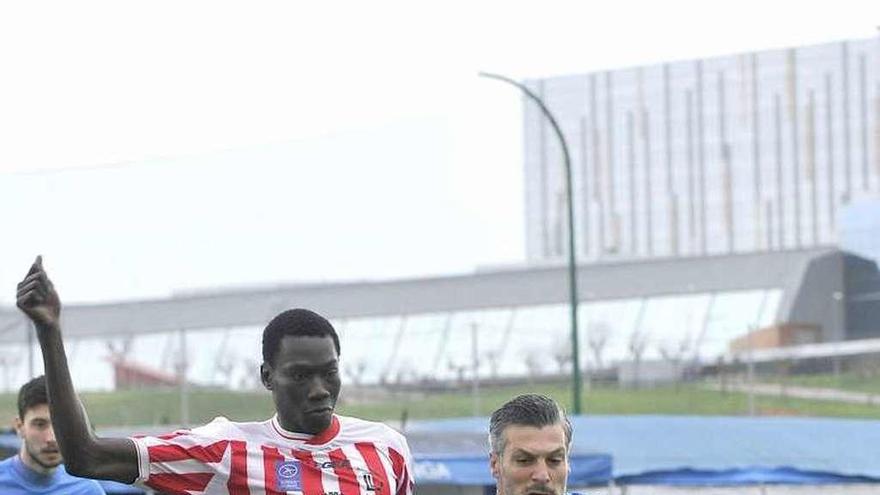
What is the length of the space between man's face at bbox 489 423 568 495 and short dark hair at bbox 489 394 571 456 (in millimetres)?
18

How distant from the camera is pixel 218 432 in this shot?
19.4 feet

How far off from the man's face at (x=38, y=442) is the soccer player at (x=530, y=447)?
3581 mm

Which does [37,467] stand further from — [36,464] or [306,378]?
[306,378]

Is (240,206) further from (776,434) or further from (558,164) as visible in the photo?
(558,164)

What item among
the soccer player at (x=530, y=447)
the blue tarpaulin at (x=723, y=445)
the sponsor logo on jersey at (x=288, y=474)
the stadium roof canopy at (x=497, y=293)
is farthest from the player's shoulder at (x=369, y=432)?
the stadium roof canopy at (x=497, y=293)

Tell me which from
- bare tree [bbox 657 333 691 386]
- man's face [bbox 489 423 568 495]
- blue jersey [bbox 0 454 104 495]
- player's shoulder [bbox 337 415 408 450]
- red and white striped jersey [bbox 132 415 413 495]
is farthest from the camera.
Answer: bare tree [bbox 657 333 691 386]

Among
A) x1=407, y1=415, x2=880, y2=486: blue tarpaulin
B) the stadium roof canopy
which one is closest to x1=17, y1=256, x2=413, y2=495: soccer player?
x1=407, y1=415, x2=880, y2=486: blue tarpaulin

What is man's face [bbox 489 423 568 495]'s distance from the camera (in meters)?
4.96

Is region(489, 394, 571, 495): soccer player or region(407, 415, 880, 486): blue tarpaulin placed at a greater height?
region(489, 394, 571, 495): soccer player

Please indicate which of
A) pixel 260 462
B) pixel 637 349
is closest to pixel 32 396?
pixel 260 462

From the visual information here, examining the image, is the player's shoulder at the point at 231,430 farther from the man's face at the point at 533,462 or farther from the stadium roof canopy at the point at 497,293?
the stadium roof canopy at the point at 497,293

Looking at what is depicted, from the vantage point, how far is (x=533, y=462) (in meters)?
5.02

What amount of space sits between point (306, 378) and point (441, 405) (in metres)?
31.4

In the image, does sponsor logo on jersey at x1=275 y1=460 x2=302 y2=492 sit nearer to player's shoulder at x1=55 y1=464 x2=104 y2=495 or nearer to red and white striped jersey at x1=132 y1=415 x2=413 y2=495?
red and white striped jersey at x1=132 y1=415 x2=413 y2=495
